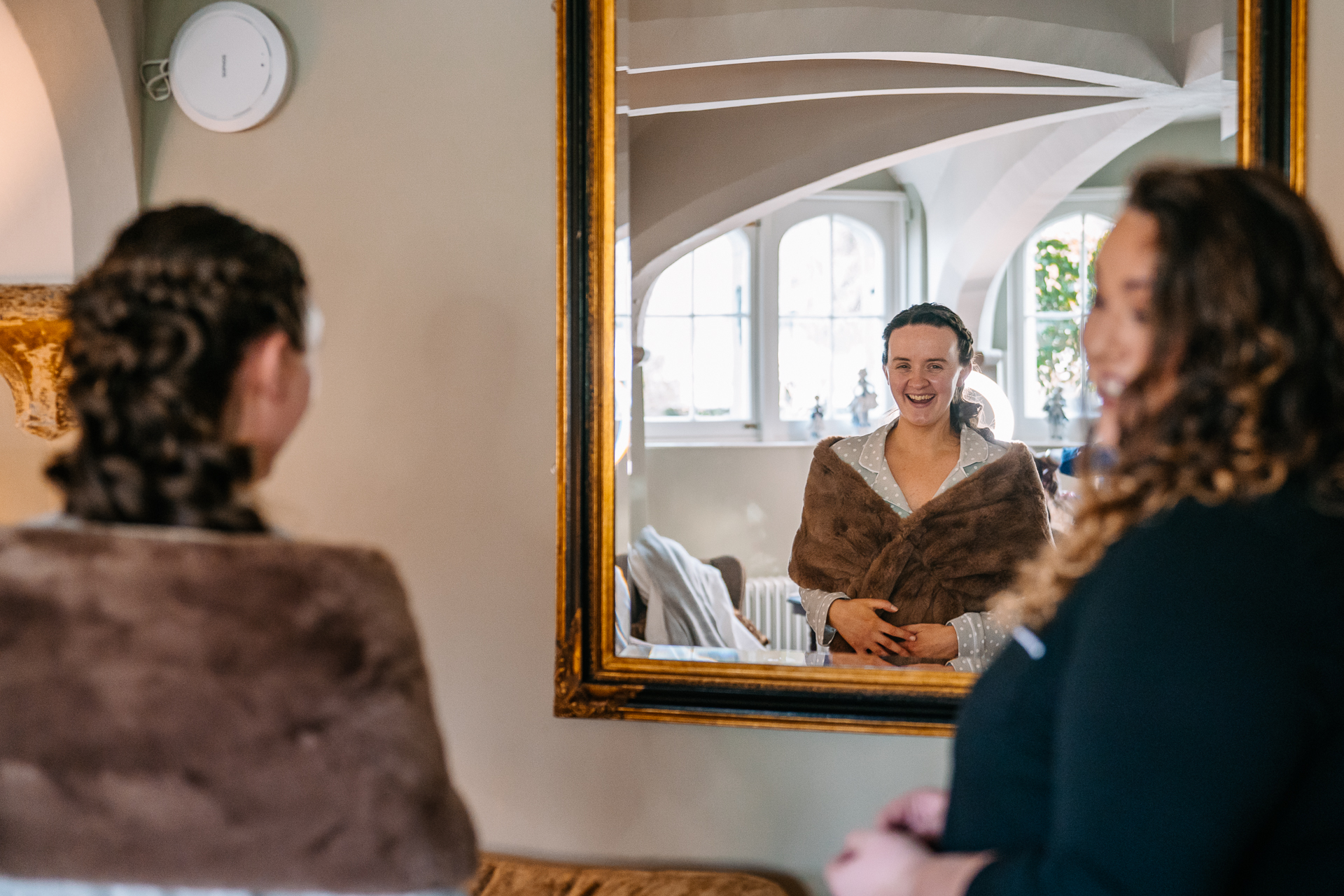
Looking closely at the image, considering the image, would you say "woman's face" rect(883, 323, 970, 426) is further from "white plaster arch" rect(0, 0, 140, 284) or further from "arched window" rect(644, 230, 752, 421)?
"white plaster arch" rect(0, 0, 140, 284)

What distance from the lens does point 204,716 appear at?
2.35ft

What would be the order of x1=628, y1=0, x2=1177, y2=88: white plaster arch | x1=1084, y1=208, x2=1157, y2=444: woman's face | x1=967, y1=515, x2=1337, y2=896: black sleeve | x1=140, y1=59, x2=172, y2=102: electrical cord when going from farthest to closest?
x1=140, y1=59, x2=172, y2=102: electrical cord, x1=628, y1=0, x2=1177, y2=88: white plaster arch, x1=1084, y1=208, x2=1157, y2=444: woman's face, x1=967, y1=515, x2=1337, y2=896: black sleeve

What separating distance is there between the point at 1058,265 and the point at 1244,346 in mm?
738

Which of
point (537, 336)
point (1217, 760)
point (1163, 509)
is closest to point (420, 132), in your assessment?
point (537, 336)

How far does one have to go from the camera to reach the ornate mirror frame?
138 cm

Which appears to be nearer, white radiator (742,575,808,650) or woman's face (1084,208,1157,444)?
woman's face (1084,208,1157,444)

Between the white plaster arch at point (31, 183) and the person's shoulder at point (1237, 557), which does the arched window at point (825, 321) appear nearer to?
the person's shoulder at point (1237, 557)

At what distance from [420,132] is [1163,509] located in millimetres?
1297

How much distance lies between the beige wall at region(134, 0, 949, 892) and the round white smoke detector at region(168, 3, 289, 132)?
0.12ft

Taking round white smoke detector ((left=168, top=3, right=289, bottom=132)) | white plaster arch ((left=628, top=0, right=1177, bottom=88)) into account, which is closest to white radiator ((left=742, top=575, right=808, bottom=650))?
white plaster arch ((left=628, top=0, right=1177, bottom=88))

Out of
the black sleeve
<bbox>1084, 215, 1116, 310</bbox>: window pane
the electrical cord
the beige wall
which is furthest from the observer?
the electrical cord

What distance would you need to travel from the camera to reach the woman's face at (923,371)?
4.44 ft

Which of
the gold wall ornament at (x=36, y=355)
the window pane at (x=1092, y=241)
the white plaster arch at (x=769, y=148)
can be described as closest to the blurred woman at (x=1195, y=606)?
the window pane at (x=1092, y=241)

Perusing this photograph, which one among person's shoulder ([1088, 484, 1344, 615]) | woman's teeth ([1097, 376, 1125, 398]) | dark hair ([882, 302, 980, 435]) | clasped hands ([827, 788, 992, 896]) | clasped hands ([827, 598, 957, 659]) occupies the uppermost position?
dark hair ([882, 302, 980, 435])
